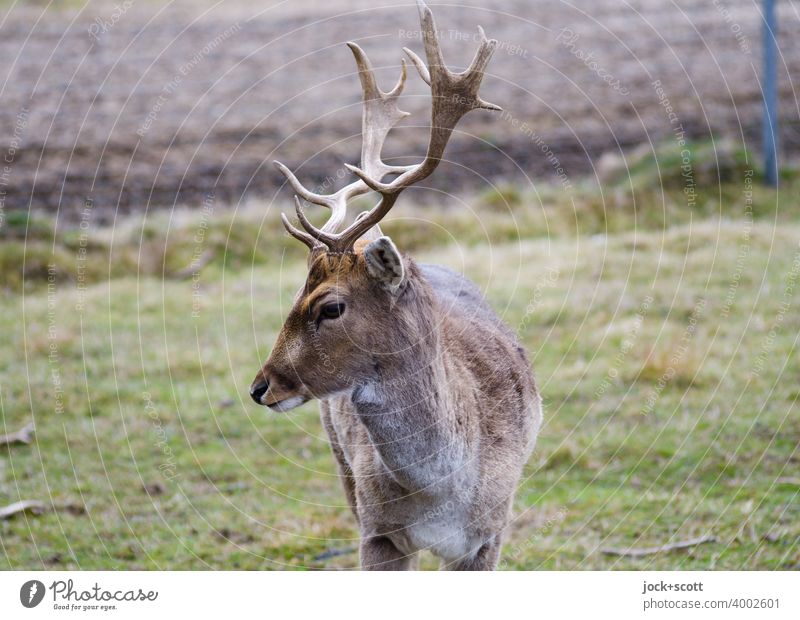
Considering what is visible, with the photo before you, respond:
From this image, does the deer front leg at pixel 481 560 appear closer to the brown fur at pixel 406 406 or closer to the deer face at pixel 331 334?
the brown fur at pixel 406 406

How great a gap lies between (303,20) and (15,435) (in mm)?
13544

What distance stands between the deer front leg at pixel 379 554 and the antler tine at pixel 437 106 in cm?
172

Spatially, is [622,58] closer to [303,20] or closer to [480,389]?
[303,20]

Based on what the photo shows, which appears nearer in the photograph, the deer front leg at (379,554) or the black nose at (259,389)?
the black nose at (259,389)

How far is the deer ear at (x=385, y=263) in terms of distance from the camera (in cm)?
566

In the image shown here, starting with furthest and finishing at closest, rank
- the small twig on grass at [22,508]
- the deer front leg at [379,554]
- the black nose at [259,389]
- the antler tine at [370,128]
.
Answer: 1. the small twig on grass at [22,508]
2. the antler tine at [370,128]
3. the deer front leg at [379,554]
4. the black nose at [259,389]

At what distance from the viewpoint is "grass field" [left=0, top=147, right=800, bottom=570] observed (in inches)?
326

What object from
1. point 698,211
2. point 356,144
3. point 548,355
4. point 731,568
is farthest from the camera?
point 356,144

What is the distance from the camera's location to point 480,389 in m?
6.54

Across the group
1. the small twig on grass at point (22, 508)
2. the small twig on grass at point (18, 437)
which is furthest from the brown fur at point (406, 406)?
the small twig on grass at point (18, 437)

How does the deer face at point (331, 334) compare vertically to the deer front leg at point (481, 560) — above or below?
above

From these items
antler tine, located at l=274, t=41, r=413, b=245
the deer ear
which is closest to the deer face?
the deer ear

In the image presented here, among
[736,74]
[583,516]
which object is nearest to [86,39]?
[736,74]

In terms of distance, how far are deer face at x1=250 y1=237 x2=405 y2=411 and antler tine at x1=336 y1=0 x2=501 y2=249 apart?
0.61 feet
